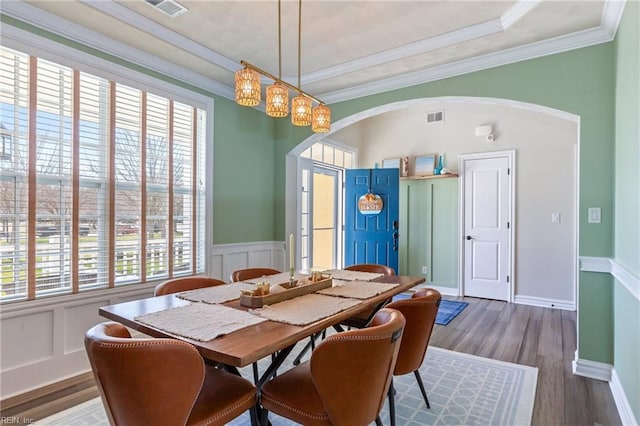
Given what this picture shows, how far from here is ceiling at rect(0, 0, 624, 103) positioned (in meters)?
2.38

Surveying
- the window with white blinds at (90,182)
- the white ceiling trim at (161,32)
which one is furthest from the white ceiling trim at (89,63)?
the white ceiling trim at (161,32)

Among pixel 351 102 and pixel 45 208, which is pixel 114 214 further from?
pixel 351 102

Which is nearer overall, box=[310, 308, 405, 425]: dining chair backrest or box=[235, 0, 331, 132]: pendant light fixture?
box=[310, 308, 405, 425]: dining chair backrest

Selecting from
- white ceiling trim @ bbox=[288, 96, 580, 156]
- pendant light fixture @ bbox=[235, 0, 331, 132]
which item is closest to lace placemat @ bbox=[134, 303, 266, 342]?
pendant light fixture @ bbox=[235, 0, 331, 132]

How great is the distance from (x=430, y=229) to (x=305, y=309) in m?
4.25

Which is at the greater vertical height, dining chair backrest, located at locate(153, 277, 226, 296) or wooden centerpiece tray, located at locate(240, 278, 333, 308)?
wooden centerpiece tray, located at locate(240, 278, 333, 308)

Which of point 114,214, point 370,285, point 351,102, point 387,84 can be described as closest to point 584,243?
point 370,285

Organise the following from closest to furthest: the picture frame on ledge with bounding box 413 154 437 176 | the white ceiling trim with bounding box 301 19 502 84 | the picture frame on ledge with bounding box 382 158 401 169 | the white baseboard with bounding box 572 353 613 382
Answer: the white baseboard with bounding box 572 353 613 382, the white ceiling trim with bounding box 301 19 502 84, the picture frame on ledge with bounding box 413 154 437 176, the picture frame on ledge with bounding box 382 158 401 169

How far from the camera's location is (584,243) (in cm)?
267

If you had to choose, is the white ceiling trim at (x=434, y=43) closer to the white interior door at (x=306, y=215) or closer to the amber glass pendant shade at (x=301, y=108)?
the amber glass pendant shade at (x=301, y=108)

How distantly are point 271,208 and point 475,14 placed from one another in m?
2.90

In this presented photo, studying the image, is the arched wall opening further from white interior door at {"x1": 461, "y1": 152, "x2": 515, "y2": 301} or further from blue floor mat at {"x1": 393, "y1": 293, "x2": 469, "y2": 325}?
blue floor mat at {"x1": 393, "y1": 293, "x2": 469, "y2": 325}

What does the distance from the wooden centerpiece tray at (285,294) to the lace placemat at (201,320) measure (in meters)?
0.10

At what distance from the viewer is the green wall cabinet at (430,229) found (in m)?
5.36
